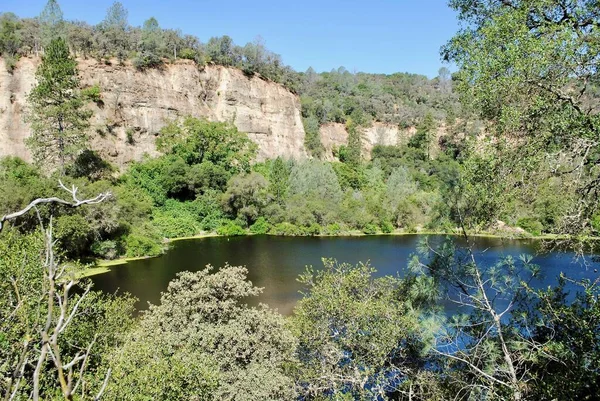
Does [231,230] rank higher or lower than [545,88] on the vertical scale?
lower

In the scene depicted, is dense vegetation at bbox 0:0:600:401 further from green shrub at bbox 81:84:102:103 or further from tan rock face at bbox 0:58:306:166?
green shrub at bbox 81:84:102:103

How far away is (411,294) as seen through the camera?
1031 cm

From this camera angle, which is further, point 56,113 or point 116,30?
point 116,30

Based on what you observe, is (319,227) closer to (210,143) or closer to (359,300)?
(210,143)

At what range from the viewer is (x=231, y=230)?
46875mm

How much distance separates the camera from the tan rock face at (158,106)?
139 ft

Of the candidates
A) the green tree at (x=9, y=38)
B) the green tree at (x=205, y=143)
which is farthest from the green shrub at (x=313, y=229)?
the green tree at (x=9, y=38)

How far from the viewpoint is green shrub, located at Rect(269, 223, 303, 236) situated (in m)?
47.7

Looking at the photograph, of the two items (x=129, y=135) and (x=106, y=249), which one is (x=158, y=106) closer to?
(x=129, y=135)

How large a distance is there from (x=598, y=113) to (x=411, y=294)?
571 centimetres

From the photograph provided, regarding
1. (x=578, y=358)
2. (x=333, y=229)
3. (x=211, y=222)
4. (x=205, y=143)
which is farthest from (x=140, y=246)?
(x=578, y=358)

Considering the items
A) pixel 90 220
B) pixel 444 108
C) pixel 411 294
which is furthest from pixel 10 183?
pixel 444 108

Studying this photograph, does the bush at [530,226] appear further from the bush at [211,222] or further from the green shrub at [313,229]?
the bush at [211,222]

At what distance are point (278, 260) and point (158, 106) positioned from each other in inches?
1203
